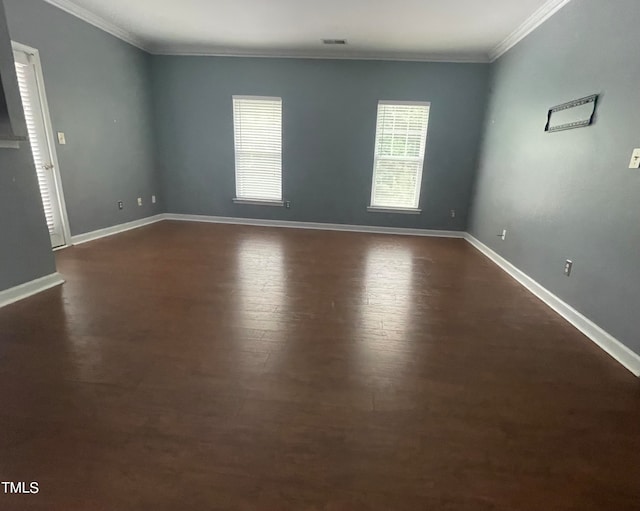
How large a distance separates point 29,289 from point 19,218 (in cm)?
61

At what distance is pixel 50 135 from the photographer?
4.00m

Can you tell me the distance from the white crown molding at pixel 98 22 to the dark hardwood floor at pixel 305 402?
334 cm

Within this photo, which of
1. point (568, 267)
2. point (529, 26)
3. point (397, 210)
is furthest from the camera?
point (397, 210)

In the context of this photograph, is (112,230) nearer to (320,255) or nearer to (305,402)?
(320,255)

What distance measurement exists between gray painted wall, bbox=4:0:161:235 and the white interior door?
4.1 inches

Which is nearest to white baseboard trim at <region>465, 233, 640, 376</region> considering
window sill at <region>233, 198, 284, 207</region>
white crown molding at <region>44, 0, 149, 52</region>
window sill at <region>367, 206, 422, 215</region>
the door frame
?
window sill at <region>367, 206, 422, 215</region>

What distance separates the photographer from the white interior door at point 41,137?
3678 mm

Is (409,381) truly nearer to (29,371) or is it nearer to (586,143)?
(29,371)

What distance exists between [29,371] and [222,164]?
Answer: 4.66 meters

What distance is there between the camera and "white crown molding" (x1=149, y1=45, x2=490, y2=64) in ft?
16.9

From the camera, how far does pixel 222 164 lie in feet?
19.6

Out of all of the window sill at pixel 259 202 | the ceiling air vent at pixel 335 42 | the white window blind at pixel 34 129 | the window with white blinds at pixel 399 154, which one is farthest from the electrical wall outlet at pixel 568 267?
the white window blind at pixel 34 129

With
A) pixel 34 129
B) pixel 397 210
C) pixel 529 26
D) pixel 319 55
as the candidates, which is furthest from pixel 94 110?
pixel 529 26

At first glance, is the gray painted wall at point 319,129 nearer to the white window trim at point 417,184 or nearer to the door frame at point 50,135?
the white window trim at point 417,184
